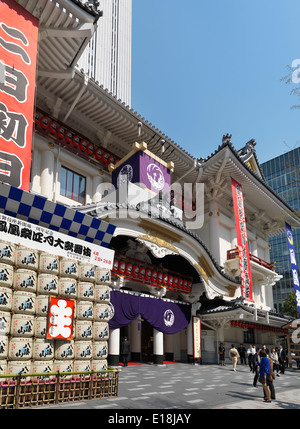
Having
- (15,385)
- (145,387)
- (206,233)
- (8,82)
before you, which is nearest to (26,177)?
(8,82)

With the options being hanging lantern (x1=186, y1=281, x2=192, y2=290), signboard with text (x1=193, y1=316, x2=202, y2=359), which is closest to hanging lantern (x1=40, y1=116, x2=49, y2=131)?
hanging lantern (x1=186, y1=281, x2=192, y2=290)

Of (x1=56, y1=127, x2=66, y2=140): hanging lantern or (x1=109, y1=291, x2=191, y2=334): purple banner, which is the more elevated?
(x1=56, y1=127, x2=66, y2=140): hanging lantern

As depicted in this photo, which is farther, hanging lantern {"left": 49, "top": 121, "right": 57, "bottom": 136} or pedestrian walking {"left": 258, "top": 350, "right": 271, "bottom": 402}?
hanging lantern {"left": 49, "top": 121, "right": 57, "bottom": 136}

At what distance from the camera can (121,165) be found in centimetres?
1798

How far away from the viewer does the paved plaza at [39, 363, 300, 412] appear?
8.52m

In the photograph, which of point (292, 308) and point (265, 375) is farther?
point (292, 308)

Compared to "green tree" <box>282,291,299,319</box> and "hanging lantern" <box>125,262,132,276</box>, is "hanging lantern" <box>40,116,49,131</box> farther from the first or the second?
"green tree" <box>282,291,299,319</box>

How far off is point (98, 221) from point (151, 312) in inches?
376

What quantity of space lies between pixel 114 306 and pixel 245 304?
31.5ft

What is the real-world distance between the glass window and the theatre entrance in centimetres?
886

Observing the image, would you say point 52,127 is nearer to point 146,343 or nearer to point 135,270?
point 135,270

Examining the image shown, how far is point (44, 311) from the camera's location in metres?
8.33

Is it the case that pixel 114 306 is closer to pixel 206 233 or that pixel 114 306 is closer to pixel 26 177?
pixel 26 177
